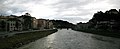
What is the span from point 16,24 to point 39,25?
281 ft

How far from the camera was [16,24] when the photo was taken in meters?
88.8

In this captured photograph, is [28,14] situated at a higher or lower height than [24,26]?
higher

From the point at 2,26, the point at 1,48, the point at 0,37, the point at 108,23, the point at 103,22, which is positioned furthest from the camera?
the point at 103,22

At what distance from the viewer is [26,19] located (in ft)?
325

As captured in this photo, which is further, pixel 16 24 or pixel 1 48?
pixel 16 24

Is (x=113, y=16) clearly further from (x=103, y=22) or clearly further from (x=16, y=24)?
(x=16, y=24)

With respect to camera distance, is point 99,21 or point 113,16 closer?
point 113,16

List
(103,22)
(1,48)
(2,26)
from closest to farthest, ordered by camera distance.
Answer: (1,48) → (2,26) → (103,22)

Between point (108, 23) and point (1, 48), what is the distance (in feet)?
280

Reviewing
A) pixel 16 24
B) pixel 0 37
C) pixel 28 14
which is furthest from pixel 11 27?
pixel 0 37

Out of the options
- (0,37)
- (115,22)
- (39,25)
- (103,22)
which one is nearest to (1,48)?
(0,37)

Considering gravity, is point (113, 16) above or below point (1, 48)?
above

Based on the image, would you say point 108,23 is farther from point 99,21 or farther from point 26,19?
point 26,19

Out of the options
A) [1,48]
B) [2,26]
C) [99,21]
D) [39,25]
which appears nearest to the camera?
[1,48]
